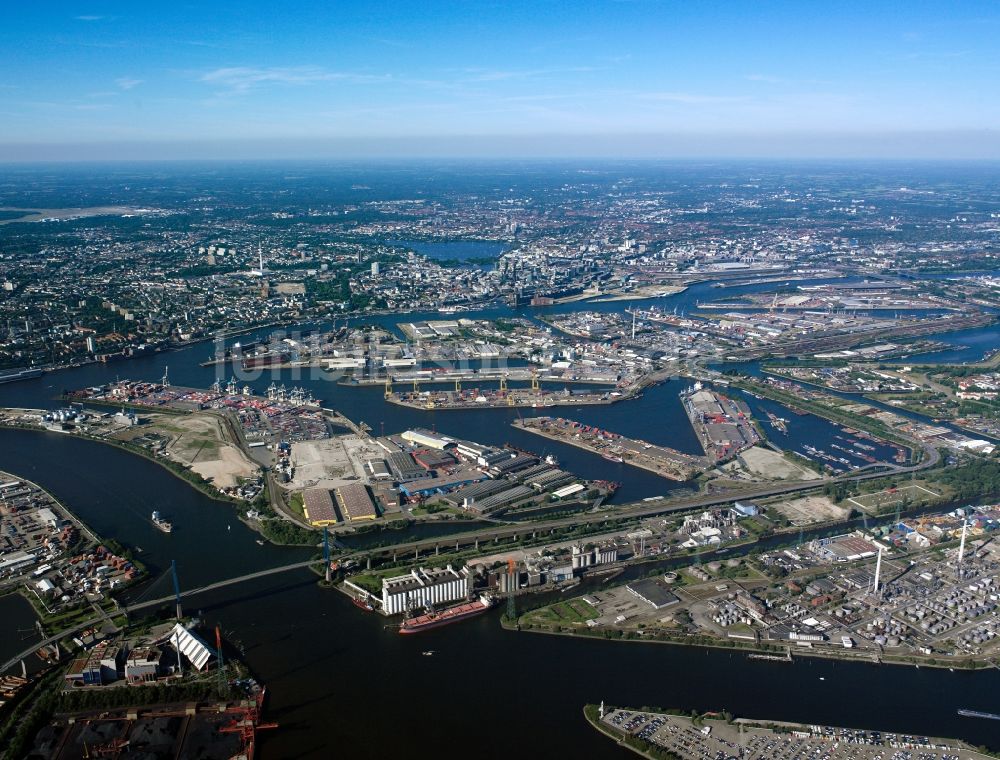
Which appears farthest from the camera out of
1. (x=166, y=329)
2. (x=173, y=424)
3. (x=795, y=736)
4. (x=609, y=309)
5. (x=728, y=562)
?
(x=609, y=309)

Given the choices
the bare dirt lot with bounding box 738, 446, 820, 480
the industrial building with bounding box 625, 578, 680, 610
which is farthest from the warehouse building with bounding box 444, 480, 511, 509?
the bare dirt lot with bounding box 738, 446, 820, 480

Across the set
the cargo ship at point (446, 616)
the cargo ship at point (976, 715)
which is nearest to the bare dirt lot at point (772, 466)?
the cargo ship at point (976, 715)

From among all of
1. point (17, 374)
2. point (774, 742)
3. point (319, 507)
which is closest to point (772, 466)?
point (774, 742)

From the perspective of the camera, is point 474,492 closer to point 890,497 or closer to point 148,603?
point 148,603

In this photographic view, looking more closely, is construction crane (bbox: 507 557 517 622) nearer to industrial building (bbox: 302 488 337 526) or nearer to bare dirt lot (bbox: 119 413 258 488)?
industrial building (bbox: 302 488 337 526)

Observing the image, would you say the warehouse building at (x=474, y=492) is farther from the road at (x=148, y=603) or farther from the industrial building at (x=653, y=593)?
the industrial building at (x=653, y=593)

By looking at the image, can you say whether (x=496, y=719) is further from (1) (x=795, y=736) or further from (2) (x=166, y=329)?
(2) (x=166, y=329)

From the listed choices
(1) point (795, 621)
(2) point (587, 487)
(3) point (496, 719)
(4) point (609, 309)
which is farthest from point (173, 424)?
(4) point (609, 309)
